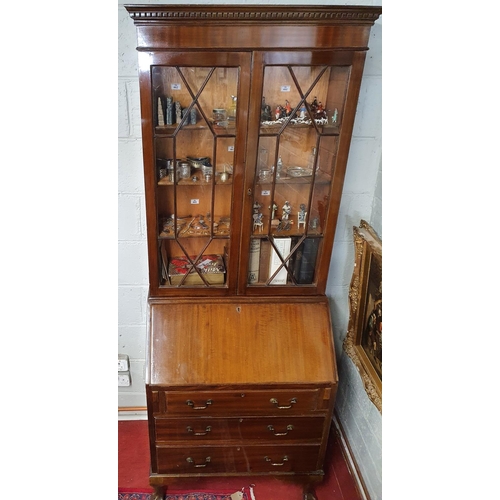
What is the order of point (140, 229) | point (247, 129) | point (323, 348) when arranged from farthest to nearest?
point (140, 229) < point (323, 348) < point (247, 129)

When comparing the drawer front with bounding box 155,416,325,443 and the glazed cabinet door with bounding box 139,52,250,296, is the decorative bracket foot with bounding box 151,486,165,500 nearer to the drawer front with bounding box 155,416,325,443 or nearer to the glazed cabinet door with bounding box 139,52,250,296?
the drawer front with bounding box 155,416,325,443

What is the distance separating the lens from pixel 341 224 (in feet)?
6.03

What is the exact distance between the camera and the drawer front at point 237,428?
5.31 feet

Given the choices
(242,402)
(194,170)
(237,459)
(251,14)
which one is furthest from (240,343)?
(251,14)

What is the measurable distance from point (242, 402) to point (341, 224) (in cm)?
88

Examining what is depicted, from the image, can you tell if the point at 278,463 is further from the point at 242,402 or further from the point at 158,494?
the point at 158,494

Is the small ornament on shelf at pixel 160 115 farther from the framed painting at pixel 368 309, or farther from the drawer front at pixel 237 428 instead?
the drawer front at pixel 237 428

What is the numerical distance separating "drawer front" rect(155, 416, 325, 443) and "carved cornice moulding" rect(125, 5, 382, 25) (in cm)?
142

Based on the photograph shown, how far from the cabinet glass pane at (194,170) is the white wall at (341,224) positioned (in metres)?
0.22

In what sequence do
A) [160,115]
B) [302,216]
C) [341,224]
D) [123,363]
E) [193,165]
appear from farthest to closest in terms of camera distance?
1. [123,363]
2. [341,224]
3. [302,216]
4. [193,165]
5. [160,115]

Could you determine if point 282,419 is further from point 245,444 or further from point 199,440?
point 199,440
